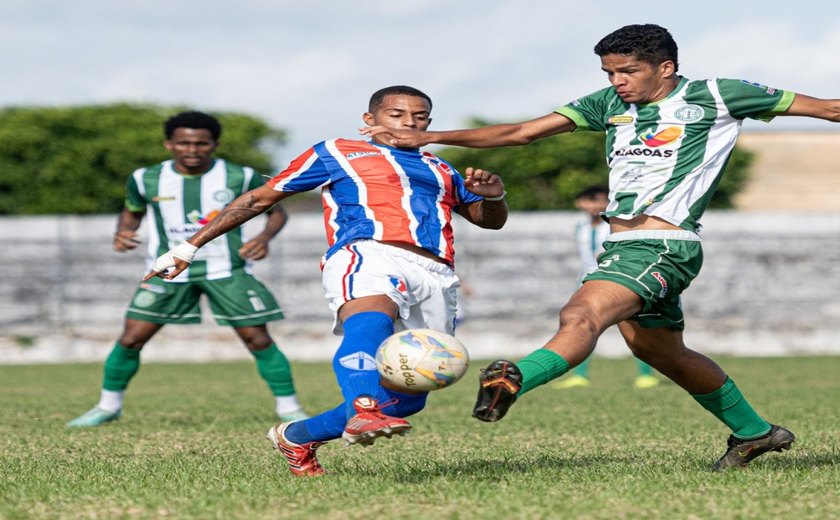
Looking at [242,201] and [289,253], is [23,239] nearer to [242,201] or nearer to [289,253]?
[289,253]

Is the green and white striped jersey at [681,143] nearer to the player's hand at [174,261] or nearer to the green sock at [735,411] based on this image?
the green sock at [735,411]

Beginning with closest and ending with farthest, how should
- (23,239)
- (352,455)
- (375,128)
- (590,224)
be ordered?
(375,128) → (352,455) → (590,224) → (23,239)

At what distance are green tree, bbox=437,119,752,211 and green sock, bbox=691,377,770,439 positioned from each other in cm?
2232

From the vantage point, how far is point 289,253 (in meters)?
20.2

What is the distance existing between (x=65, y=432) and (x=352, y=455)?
2.64 m

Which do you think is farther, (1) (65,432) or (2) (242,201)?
(1) (65,432)

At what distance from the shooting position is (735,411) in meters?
6.34

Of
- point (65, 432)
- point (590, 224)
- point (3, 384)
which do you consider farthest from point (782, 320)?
point (65, 432)

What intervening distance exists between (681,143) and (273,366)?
473 centimetres

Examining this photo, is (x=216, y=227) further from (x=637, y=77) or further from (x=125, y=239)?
(x=125, y=239)

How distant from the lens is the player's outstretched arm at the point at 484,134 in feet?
18.4

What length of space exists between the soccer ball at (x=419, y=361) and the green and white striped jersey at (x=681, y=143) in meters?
1.26

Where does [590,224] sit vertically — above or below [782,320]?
above

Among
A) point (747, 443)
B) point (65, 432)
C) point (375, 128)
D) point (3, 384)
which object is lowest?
point (3, 384)
